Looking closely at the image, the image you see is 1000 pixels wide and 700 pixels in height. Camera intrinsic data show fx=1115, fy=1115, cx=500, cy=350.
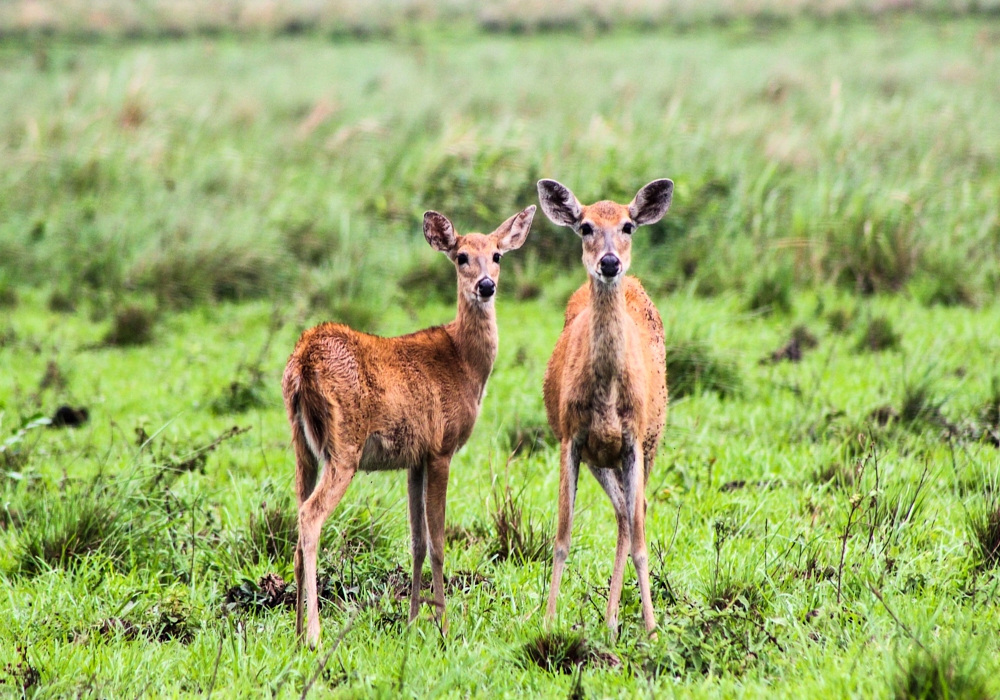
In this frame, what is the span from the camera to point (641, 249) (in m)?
10.2

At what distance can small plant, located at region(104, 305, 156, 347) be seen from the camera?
9.03 m

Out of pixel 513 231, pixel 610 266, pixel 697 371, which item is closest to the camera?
pixel 610 266

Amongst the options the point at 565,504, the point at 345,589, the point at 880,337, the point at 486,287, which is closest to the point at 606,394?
the point at 565,504

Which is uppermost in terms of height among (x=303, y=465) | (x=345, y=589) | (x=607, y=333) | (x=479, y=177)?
(x=607, y=333)

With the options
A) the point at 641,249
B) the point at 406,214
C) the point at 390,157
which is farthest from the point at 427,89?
the point at 641,249

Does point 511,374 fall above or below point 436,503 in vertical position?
below

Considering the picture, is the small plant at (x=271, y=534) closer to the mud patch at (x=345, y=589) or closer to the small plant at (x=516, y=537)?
the mud patch at (x=345, y=589)

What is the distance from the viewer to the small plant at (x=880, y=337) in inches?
324

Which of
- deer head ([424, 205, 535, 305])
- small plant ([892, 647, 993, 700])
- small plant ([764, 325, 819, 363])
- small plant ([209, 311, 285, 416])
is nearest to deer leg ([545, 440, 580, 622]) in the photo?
deer head ([424, 205, 535, 305])

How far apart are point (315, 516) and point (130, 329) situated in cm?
541

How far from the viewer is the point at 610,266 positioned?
13.8 ft

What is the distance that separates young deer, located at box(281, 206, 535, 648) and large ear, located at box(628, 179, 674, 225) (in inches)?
26.9

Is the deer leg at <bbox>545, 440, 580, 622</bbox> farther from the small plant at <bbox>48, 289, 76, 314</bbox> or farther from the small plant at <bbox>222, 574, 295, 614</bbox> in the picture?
the small plant at <bbox>48, 289, 76, 314</bbox>

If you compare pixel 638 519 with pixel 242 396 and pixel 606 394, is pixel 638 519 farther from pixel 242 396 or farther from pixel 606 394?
pixel 242 396
